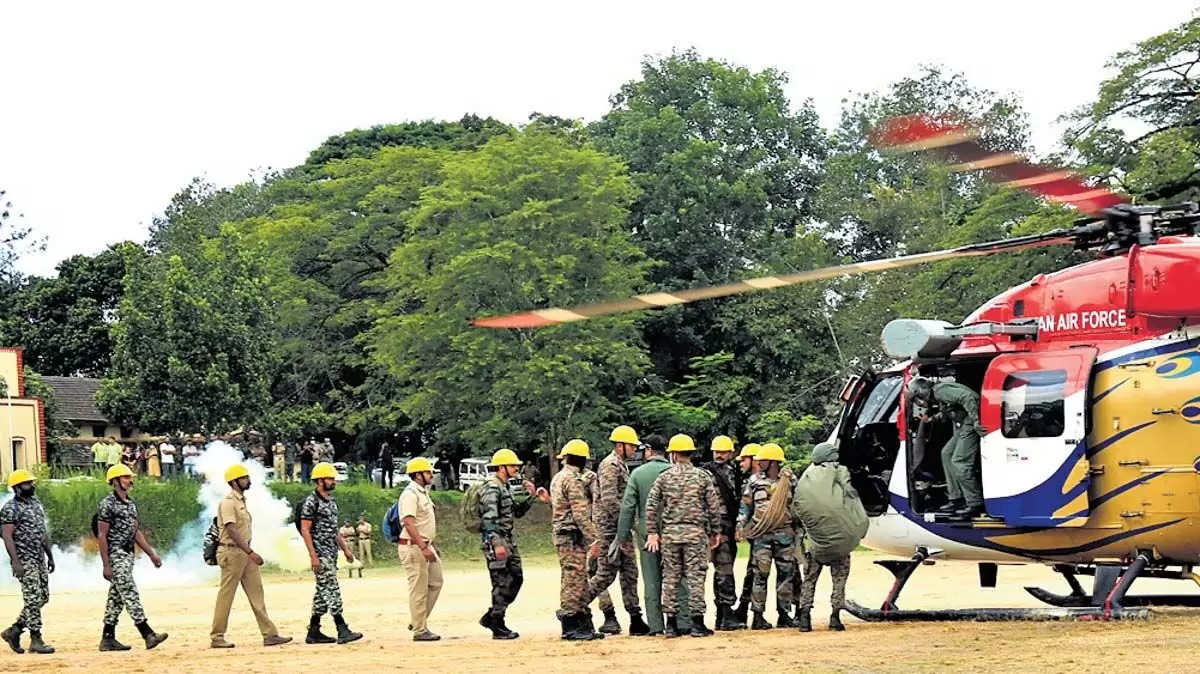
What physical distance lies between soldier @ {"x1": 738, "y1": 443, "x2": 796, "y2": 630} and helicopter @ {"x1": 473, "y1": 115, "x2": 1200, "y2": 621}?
0.72 meters

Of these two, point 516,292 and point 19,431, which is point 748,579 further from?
point 19,431

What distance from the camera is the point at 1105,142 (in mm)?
34469

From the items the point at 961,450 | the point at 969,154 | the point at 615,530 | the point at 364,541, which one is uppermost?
the point at 969,154

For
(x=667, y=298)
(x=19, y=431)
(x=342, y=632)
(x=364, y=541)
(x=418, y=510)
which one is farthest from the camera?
(x=19, y=431)

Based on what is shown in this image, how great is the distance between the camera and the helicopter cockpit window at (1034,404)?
1580 cm

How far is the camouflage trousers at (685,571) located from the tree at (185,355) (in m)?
31.4

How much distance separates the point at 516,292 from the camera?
142 ft

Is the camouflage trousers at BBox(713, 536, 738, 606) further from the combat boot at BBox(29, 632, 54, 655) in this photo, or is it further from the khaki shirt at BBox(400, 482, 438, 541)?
the combat boot at BBox(29, 632, 54, 655)

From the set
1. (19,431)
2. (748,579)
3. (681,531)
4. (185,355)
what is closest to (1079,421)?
(748,579)

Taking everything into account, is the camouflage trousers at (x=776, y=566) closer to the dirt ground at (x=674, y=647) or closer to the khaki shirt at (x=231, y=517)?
the dirt ground at (x=674, y=647)

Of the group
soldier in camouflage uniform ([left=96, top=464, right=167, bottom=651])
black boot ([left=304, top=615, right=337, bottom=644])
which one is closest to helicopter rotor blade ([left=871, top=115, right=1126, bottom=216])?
black boot ([left=304, top=615, right=337, bottom=644])

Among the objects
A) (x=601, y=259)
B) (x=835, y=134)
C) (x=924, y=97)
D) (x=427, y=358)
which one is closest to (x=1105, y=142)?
(x=601, y=259)

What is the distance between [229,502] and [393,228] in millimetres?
36321

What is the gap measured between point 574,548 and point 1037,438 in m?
4.45
